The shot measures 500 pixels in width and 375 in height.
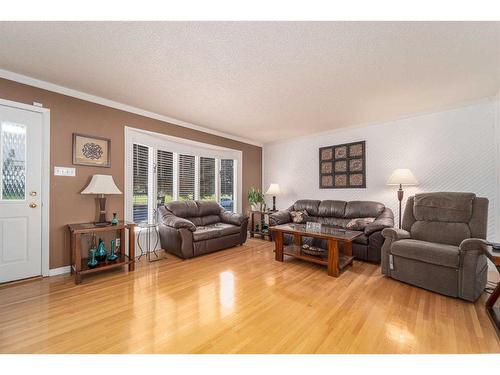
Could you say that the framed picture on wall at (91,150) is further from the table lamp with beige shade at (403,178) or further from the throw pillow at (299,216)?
the table lamp with beige shade at (403,178)

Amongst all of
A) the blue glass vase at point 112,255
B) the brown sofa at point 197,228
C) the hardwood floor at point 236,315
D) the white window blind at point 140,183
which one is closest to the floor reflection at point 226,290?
the hardwood floor at point 236,315

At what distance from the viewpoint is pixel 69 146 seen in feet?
9.31

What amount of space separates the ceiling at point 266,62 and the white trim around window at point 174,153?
53 cm

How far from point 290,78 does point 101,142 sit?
111 inches

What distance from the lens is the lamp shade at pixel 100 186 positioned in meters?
2.77

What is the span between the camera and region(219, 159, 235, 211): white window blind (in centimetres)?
503

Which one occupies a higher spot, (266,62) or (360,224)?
(266,62)

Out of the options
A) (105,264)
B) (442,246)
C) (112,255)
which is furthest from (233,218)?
(442,246)

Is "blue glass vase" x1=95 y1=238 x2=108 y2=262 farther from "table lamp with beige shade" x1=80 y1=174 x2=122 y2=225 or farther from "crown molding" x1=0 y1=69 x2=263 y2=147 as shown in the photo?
"crown molding" x1=0 y1=69 x2=263 y2=147

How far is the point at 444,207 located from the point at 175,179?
4.26 meters

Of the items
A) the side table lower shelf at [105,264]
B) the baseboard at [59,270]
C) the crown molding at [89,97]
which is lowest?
the baseboard at [59,270]

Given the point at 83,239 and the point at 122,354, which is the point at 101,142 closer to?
the point at 83,239

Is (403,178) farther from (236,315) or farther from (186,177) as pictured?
(186,177)

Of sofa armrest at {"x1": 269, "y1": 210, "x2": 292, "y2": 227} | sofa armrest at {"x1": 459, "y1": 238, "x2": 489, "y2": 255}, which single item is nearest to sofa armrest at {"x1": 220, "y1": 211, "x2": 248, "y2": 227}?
sofa armrest at {"x1": 269, "y1": 210, "x2": 292, "y2": 227}
